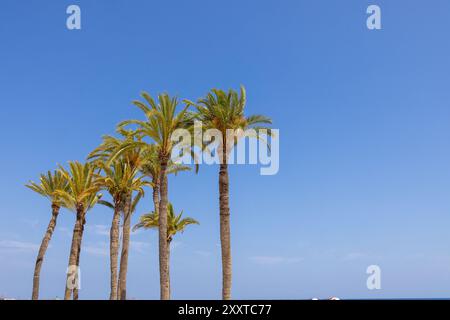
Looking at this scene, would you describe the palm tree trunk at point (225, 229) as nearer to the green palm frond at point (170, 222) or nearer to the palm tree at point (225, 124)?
the palm tree at point (225, 124)

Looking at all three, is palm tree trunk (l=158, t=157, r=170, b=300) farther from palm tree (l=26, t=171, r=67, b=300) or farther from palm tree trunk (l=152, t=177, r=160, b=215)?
palm tree (l=26, t=171, r=67, b=300)

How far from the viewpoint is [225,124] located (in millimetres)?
35844

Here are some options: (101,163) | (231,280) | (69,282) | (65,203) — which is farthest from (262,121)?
(69,282)

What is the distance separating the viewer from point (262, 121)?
37.4 meters

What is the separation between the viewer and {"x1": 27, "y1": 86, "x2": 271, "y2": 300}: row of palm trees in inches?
1415

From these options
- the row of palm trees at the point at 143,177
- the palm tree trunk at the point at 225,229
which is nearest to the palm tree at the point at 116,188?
the row of palm trees at the point at 143,177

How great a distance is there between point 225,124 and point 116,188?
45.1 feet

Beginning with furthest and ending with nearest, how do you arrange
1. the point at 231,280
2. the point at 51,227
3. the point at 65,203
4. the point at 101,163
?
the point at 51,227
the point at 65,203
the point at 101,163
the point at 231,280

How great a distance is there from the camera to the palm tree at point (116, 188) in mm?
43406

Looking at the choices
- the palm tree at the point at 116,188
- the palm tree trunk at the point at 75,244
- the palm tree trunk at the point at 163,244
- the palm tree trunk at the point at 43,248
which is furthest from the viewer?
the palm tree trunk at the point at 43,248

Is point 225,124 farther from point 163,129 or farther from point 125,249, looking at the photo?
point 125,249

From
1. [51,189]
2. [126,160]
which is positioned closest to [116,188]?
[126,160]
